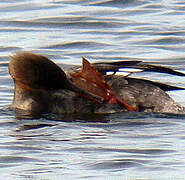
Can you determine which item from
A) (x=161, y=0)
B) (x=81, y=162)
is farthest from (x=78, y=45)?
(x=81, y=162)

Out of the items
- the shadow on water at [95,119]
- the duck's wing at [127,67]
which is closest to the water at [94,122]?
the shadow on water at [95,119]

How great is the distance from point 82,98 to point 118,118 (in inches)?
19.4

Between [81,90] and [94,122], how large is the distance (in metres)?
0.47

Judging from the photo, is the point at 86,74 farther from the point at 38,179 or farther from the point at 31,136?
the point at 38,179

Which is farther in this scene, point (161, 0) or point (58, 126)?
point (161, 0)

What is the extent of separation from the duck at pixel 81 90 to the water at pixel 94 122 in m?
0.14

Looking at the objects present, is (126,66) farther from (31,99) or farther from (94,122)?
(31,99)

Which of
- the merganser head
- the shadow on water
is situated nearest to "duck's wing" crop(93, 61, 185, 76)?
the merganser head

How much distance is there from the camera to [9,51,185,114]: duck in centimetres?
1014

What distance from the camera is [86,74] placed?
10.0 meters

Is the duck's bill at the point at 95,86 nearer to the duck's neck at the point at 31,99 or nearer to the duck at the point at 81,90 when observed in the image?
the duck at the point at 81,90

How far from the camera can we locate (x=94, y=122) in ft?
32.6

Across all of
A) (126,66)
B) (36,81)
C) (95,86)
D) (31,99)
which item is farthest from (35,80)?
(126,66)

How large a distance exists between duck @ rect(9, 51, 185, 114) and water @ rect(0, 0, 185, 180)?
139mm
